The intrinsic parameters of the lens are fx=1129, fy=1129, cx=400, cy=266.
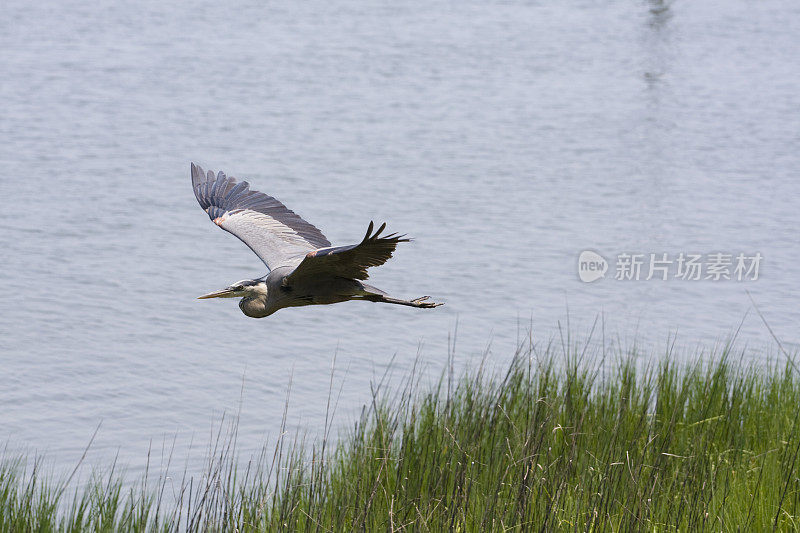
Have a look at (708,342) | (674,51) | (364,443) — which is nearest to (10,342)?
(364,443)

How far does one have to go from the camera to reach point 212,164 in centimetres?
1570

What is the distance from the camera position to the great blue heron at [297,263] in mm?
3488

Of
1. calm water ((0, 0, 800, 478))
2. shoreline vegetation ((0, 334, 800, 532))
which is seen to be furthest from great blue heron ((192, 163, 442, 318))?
calm water ((0, 0, 800, 478))

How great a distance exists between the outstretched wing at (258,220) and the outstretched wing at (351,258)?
0.52 meters

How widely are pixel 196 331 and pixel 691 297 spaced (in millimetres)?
5106

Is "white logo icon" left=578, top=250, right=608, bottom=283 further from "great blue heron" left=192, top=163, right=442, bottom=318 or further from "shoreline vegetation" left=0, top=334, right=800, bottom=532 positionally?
"great blue heron" left=192, top=163, right=442, bottom=318

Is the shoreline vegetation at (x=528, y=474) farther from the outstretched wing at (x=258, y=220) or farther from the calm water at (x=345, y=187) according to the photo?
the calm water at (x=345, y=187)

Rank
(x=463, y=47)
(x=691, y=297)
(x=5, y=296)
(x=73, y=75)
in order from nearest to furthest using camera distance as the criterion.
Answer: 1. (x=5, y=296)
2. (x=691, y=297)
3. (x=73, y=75)
4. (x=463, y=47)

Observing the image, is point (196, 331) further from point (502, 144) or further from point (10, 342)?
point (502, 144)

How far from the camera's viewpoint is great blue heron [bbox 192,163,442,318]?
3.49m

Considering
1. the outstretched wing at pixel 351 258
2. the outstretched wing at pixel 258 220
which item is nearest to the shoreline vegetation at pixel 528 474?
the outstretched wing at pixel 258 220

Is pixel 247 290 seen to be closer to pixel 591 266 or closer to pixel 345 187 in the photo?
pixel 591 266

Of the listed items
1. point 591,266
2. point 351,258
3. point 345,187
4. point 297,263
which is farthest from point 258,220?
point 345,187

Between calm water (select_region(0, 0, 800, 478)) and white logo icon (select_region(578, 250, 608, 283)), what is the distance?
12cm
